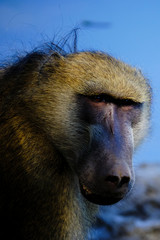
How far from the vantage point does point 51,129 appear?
10.3ft

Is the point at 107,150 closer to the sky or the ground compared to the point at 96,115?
closer to the ground

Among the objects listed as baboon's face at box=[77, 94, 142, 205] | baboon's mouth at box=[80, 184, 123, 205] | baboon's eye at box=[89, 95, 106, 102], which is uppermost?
baboon's eye at box=[89, 95, 106, 102]

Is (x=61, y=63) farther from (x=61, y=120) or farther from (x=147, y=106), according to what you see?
(x=147, y=106)

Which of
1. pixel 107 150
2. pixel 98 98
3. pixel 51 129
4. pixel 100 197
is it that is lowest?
pixel 100 197

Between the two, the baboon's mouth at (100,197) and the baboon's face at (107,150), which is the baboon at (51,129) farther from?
the baboon's mouth at (100,197)

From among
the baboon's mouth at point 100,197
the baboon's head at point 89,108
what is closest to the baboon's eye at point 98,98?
the baboon's head at point 89,108

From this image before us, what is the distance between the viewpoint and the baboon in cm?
307

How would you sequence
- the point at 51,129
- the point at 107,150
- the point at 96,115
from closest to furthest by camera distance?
the point at 107,150 → the point at 96,115 → the point at 51,129

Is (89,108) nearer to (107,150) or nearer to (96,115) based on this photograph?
(96,115)

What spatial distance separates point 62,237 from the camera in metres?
3.17

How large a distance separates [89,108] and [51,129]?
0.33 meters

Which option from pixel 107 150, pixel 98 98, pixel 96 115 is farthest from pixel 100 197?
pixel 98 98

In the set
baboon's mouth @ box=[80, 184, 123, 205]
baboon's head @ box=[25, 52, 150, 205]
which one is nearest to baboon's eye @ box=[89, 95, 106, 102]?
baboon's head @ box=[25, 52, 150, 205]

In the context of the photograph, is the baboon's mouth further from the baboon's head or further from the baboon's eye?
the baboon's eye
